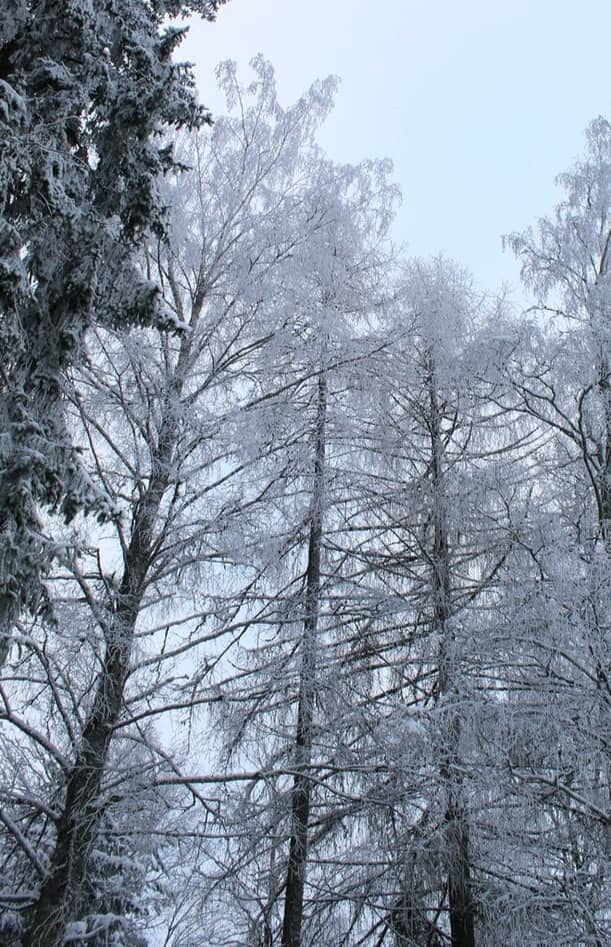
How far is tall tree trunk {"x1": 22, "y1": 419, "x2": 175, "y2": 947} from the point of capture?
5.03 metres

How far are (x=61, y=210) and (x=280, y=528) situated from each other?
12.4ft

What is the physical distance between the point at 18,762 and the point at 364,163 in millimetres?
7082

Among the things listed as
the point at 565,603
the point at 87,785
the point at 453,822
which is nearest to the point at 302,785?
the point at 453,822

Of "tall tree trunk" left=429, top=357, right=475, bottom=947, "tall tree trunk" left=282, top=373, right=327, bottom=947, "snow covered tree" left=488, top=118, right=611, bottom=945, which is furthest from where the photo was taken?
"tall tree trunk" left=282, top=373, right=327, bottom=947

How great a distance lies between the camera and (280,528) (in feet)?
25.0

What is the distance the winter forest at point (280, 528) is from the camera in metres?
5.07

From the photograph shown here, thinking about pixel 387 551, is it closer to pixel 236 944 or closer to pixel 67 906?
pixel 236 944

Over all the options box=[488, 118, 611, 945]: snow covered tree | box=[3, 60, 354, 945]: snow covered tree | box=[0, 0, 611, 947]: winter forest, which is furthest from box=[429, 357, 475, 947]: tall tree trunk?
box=[3, 60, 354, 945]: snow covered tree

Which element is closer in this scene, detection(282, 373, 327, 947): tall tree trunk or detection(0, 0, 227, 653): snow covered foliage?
detection(0, 0, 227, 653): snow covered foliage

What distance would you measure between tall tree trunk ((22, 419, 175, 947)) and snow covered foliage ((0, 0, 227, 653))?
3.64 ft

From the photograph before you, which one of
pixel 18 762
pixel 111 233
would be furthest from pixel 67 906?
pixel 111 233

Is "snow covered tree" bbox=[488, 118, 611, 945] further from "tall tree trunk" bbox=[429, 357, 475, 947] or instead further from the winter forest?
"tall tree trunk" bbox=[429, 357, 475, 947]

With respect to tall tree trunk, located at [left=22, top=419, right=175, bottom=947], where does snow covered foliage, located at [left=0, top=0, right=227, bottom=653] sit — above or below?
above

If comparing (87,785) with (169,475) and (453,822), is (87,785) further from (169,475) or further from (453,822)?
(453,822)
